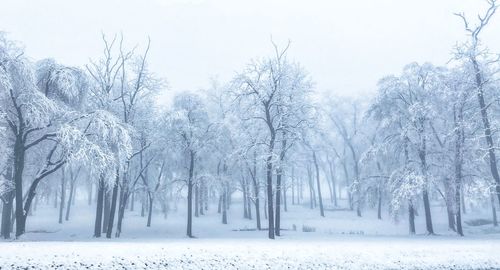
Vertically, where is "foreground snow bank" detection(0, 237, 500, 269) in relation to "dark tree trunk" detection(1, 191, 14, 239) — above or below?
below

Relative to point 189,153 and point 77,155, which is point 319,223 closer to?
point 189,153

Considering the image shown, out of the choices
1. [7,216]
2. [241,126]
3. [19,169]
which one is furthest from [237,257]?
[7,216]

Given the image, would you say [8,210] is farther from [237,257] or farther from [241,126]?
A: [237,257]

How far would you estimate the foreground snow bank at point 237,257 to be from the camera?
1134 cm

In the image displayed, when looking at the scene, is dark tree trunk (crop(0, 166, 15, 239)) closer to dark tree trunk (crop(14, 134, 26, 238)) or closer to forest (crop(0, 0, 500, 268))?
forest (crop(0, 0, 500, 268))

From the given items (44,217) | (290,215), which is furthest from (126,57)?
(290,215)

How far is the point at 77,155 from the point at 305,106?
554 inches

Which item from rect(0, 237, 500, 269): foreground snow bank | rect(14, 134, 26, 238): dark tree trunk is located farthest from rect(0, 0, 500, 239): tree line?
rect(0, 237, 500, 269): foreground snow bank

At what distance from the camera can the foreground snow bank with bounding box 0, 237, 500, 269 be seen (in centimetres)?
1134

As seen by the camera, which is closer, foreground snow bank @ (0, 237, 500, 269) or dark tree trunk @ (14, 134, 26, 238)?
foreground snow bank @ (0, 237, 500, 269)

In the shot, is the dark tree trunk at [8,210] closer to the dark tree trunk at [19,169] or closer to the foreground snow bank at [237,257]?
the dark tree trunk at [19,169]

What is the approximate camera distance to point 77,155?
1741 cm

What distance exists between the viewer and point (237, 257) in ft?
43.5

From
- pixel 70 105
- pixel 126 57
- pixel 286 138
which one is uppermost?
pixel 126 57
